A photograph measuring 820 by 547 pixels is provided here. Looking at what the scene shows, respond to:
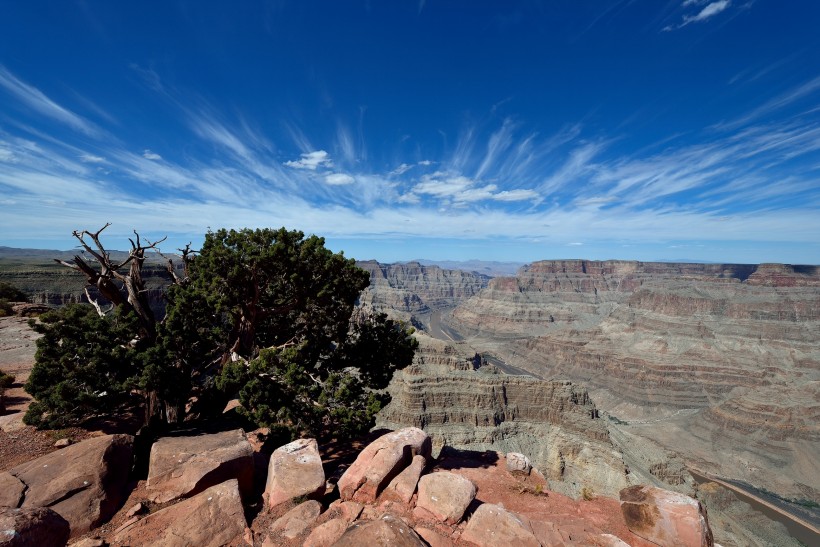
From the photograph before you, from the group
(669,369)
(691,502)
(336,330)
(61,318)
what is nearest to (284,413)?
(336,330)

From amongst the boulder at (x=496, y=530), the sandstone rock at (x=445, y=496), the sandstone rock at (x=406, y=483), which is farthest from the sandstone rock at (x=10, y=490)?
the boulder at (x=496, y=530)

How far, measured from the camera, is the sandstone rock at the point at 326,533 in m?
9.96

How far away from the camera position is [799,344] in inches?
5153

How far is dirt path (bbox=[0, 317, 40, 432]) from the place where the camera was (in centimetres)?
1691

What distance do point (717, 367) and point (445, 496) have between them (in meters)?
158

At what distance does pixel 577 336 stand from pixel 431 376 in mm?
115913

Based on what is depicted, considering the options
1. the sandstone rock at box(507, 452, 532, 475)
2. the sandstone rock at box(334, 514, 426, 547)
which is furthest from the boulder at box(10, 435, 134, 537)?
the sandstone rock at box(507, 452, 532, 475)

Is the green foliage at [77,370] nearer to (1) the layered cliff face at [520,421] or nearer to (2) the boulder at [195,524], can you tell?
(2) the boulder at [195,524]

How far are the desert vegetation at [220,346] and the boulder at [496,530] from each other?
292 inches

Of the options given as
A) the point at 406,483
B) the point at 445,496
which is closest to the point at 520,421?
the point at 406,483

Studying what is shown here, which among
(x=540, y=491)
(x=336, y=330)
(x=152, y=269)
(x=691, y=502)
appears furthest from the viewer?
(x=152, y=269)

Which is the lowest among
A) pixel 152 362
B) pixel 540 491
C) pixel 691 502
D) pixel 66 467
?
pixel 540 491

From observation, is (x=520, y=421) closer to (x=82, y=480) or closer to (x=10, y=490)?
(x=82, y=480)

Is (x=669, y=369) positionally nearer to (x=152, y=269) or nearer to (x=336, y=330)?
(x=336, y=330)
